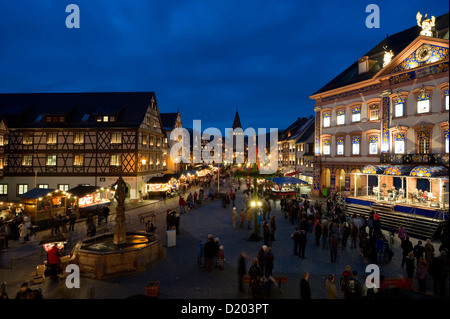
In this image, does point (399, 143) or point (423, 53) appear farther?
point (399, 143)

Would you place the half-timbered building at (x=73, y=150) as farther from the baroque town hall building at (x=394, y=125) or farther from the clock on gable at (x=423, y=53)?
the clock on gable at (x=423, y=53)

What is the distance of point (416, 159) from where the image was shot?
23.1m

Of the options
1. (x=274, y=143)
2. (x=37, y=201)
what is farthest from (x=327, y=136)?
(x=274, y=143)

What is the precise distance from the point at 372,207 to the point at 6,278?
974 inches

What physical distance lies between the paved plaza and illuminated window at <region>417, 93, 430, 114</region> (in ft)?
43.8

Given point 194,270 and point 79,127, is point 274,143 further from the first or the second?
point 194,270

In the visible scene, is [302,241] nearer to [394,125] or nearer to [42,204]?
[394,125]

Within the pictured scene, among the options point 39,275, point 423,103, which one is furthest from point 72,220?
point 423,103

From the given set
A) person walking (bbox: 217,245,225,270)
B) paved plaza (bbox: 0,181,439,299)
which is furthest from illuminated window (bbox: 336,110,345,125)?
person walking (bbox: 217,245,225,270)

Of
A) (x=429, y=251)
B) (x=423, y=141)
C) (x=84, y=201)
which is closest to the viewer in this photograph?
(x=429, y=251)

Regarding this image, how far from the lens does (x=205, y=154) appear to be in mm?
109312

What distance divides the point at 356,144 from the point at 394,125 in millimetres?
4560

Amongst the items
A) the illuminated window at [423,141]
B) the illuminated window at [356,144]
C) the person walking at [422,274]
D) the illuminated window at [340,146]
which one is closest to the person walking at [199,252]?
the person walking at [422,274]
